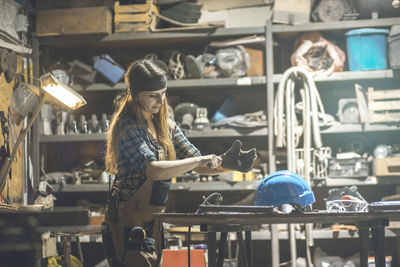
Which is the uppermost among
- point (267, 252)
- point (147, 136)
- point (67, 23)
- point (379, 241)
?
point (67, 23)

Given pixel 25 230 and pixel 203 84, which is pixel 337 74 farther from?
pixel 25 230

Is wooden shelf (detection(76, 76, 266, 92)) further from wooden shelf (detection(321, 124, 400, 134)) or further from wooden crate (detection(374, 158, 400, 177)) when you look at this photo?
wooden crate (detection(374, 158, 400, 177))

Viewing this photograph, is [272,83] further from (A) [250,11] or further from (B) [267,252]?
(B) [267,252]

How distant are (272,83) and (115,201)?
2.96m

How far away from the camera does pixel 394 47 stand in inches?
224

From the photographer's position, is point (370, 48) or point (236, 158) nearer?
point (236, 158)

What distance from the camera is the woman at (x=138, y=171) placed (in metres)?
3.17

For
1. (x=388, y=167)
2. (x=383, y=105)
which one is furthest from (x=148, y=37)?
(x=388, y=167)

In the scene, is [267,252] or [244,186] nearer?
[244,186]

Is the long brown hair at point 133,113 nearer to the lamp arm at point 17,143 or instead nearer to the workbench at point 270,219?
the workbench at point 270,219

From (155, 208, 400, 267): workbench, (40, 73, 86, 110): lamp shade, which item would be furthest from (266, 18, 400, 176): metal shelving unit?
(155, 208, 400, 267): workbench

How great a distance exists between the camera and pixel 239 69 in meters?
5.91

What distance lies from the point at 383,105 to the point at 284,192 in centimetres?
277

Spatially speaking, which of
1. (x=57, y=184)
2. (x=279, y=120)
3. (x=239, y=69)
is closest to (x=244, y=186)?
(x=279, y=120)
